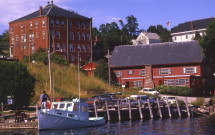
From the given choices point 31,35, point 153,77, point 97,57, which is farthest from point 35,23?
point 153,77

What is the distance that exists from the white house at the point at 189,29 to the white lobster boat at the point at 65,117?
10800 cm

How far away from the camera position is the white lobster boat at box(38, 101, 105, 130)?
131 feet

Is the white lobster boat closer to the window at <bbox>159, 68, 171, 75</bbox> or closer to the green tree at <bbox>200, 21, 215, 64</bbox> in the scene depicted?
the green tree at <bbox>200, 21, 215, 64</bbox>

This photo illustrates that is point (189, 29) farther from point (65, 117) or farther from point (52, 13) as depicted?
point (65, 117)

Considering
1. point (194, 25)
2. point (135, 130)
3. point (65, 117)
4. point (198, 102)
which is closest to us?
point (135, 130)

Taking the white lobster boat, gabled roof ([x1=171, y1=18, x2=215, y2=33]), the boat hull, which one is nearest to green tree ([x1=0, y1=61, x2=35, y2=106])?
the white lobster boat

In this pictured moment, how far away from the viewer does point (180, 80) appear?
88562mm

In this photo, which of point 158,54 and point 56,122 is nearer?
point 56,122

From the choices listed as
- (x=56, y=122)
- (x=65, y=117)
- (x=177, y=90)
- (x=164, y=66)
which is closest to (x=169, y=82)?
(x=164, y=66)

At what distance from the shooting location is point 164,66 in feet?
301

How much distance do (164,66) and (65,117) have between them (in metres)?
53.5

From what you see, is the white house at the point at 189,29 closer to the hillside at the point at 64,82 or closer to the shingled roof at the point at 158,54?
the shingled roof at the point at 158,54

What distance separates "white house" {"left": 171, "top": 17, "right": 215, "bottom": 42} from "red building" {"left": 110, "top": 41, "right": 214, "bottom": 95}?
53.6 m

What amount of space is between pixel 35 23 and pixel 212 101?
61.2 m
